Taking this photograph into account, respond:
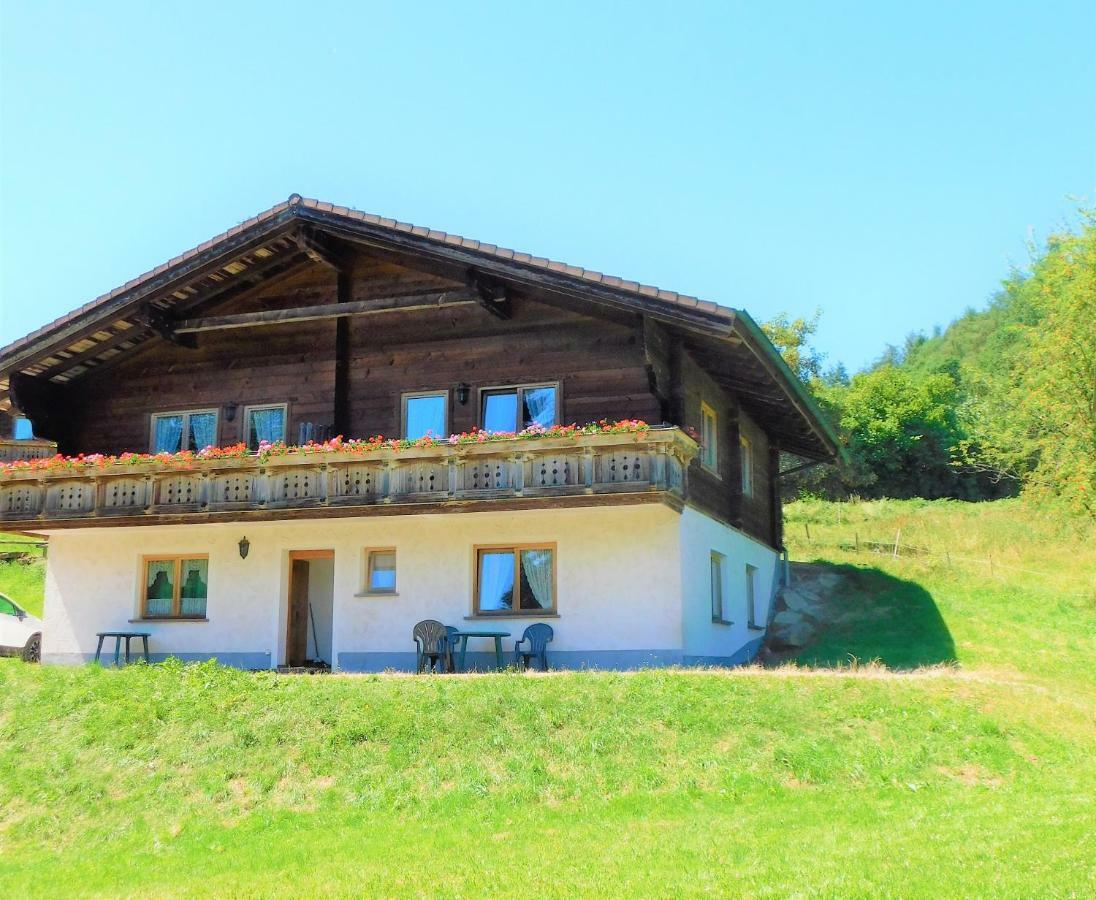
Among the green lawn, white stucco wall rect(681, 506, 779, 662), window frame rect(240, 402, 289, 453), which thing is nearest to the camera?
white stucco wall rect(681, 506, 779, 662)

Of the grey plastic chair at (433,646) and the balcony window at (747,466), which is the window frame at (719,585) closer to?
the balcony window at (747,466)

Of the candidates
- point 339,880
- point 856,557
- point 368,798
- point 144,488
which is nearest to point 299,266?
point 144,488

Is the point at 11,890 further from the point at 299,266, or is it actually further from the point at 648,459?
the point at 299,266

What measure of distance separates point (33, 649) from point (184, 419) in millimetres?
5263

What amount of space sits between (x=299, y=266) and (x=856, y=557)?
17.6m

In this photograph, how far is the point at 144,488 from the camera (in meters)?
19.8

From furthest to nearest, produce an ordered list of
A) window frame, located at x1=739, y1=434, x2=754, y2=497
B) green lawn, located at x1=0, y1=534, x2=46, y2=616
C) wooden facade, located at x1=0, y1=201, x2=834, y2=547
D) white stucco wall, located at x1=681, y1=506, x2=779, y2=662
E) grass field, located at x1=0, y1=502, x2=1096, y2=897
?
green lawn, located at x1=0, y1=534, x2=46, y2=616
window frame, located at x1=739, y1=434, x2=754, y2=497
wooden facade, located at x1=0, y1=201, x2=834, y2=547
white stucco wall, located at x1=681, y1=506, x2=779, y2=662
grass field, located at x1=0, y1=502, x2=1096, y2=897

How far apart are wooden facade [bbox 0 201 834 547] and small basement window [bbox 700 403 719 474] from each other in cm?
26

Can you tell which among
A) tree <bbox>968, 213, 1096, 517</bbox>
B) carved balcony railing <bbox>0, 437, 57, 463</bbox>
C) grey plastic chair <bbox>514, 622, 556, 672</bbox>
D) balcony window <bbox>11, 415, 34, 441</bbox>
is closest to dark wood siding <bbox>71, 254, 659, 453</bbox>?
grey plastic chair <bbox>514, 622, 556, 672</bbox>

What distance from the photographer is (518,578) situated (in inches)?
746

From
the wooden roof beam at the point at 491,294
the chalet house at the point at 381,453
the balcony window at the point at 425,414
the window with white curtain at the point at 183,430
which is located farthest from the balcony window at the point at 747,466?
the window with white curtain at the point at 183,430

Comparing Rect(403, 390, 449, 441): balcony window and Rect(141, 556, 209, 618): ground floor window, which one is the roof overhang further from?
Rect(141, 556, 209, 618): ground floor window

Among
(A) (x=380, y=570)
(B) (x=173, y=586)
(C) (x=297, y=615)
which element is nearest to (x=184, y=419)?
(B) (x=173, y=586)

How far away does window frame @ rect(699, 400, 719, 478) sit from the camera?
21031 mm
